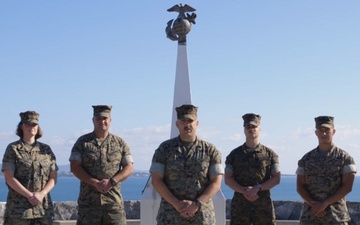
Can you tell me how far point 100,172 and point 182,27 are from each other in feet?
9.61

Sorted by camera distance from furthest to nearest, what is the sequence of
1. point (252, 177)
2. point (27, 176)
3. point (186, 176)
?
point (252, 177) < point (27, 176) < point (186, 176)

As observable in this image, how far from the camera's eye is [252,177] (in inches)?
245

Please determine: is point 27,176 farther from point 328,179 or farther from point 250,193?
point 328,179

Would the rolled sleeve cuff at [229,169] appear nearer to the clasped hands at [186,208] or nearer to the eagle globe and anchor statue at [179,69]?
the clasped hands at [186,208]

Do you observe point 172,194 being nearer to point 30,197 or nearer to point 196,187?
point 196,187

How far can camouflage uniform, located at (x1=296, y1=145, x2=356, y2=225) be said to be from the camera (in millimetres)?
5832

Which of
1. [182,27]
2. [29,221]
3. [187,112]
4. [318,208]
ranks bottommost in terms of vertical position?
[29,221]

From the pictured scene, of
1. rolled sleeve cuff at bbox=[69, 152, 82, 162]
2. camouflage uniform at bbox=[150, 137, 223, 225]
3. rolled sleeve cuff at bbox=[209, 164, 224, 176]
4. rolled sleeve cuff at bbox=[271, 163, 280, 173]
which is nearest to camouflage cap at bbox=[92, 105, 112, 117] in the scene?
rolled sleeve cuff at bbox=[69, 152, 82, 162]

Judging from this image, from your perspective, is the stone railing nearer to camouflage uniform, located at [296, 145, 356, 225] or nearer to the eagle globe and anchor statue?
the eagle globe and anchor statue

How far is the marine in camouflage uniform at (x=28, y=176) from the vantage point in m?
5.77

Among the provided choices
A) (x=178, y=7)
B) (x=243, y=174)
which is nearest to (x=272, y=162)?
(x=243, y=174)

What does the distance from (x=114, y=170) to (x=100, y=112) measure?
566mm

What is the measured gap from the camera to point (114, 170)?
19.6ft

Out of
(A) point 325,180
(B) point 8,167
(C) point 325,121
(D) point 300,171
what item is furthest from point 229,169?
(B) point 8,167
